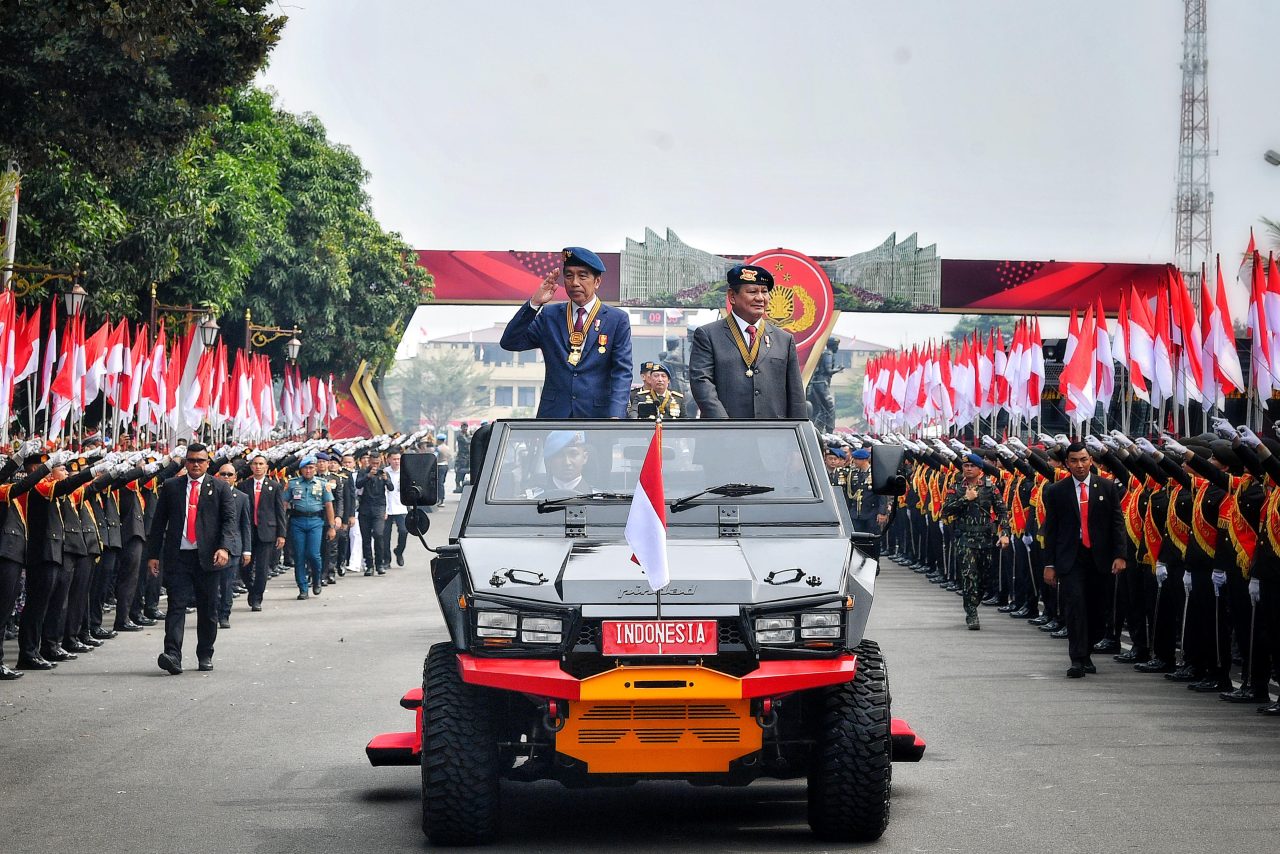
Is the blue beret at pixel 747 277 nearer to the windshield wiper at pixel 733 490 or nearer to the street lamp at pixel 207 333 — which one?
the windshield wiper at pixel 733 490

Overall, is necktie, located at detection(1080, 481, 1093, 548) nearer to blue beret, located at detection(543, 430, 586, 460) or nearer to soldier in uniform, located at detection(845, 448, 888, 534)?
blue beret, located at detection(543, 430, 586, 460)

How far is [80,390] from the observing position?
27.2m

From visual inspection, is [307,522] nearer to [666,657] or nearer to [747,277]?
[747,277]

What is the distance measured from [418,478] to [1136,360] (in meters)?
18.9

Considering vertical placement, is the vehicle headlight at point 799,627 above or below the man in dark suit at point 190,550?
above

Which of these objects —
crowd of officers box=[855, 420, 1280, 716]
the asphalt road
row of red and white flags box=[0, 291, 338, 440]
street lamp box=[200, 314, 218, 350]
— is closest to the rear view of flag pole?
the asphalt road

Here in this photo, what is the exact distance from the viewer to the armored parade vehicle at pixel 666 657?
27.0 ft

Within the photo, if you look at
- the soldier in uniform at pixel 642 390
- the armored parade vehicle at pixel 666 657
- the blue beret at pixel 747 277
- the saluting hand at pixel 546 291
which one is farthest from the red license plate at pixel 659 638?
the soldier in uniform at pixel 642 390

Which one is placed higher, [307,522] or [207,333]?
[207,333]

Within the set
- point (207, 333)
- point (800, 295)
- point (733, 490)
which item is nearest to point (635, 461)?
point (733, 490)

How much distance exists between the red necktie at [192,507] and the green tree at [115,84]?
12.4ft

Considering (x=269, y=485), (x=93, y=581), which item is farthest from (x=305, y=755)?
(x=269, y=485)

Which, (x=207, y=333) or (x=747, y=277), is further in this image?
(x=207, y=333)

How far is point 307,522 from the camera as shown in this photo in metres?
25.4
